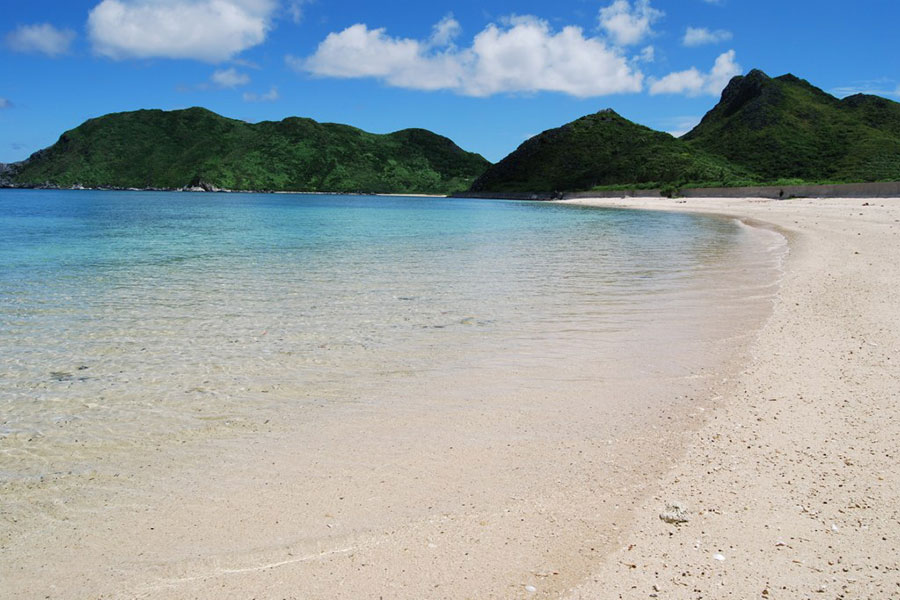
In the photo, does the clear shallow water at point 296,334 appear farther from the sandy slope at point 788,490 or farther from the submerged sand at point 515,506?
the sandy slope at point 788,490

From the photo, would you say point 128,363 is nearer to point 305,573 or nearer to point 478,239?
point 305,573

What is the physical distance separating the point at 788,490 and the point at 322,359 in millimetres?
4781

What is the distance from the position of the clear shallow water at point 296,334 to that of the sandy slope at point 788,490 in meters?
1.14

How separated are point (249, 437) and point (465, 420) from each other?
1.73 m

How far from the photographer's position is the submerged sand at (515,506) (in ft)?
9.11

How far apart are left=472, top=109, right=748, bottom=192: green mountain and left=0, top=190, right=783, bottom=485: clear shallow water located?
293 feet

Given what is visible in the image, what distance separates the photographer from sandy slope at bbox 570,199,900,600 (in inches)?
106

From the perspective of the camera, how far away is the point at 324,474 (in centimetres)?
391

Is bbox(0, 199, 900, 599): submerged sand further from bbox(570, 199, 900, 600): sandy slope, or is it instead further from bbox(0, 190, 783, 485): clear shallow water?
bbox(0, 190, 783, 485): clear shallow water

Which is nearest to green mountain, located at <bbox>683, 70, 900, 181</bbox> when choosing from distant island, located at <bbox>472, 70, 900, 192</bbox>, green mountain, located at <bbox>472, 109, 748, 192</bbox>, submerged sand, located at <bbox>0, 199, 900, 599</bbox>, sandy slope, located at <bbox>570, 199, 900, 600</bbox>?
distant island, located at <bbox>472, 70, 900, 192</bbox>

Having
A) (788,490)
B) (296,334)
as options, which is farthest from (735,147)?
(788,490)

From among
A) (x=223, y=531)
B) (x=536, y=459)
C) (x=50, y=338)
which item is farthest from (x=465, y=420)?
(x=50, y=338)

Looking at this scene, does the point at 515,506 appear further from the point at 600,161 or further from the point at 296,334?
the point at 600,161

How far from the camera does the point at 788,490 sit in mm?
3459
